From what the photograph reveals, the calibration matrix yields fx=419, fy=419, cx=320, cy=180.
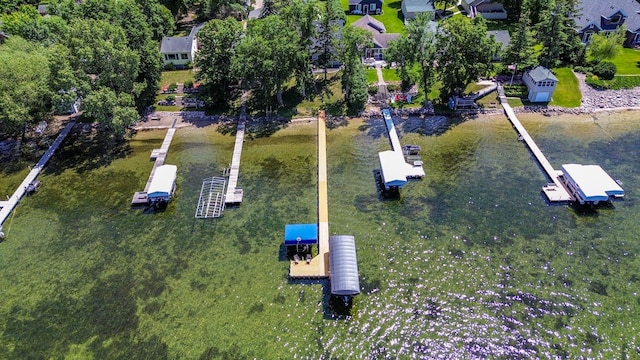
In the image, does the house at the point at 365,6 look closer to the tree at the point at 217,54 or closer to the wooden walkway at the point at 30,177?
the tree at the point at 217,54

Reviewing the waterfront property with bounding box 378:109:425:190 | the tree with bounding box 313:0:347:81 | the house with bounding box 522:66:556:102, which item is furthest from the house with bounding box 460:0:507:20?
the waterfront property with bounding box 378:109:425:190

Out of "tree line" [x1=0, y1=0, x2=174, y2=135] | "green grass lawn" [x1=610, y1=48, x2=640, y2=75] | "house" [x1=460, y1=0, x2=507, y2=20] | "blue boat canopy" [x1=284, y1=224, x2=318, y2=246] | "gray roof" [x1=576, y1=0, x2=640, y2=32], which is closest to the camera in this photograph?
"blue boat canopy" [x1=284, y1=224, x2=318, y2=246]

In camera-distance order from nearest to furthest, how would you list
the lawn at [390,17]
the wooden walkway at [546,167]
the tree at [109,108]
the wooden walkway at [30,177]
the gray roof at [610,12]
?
the wooden walkway at [546,167], the wooden walkway at [30,177], the tree at [109,108], the gray roof at [610,12], the lawn at [390,17]

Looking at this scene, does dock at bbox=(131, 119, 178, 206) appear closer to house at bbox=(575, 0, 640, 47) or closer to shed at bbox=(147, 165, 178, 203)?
shed at bbox=(147, 165, 178, 203)

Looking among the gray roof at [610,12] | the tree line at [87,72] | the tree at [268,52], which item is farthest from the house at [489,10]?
the tree line at [87,72]

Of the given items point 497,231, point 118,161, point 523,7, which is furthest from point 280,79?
point 523,7

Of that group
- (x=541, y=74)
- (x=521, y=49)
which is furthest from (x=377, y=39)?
(x=541, y=74)

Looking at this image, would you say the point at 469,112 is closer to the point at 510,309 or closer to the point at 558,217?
the point at 558,217
